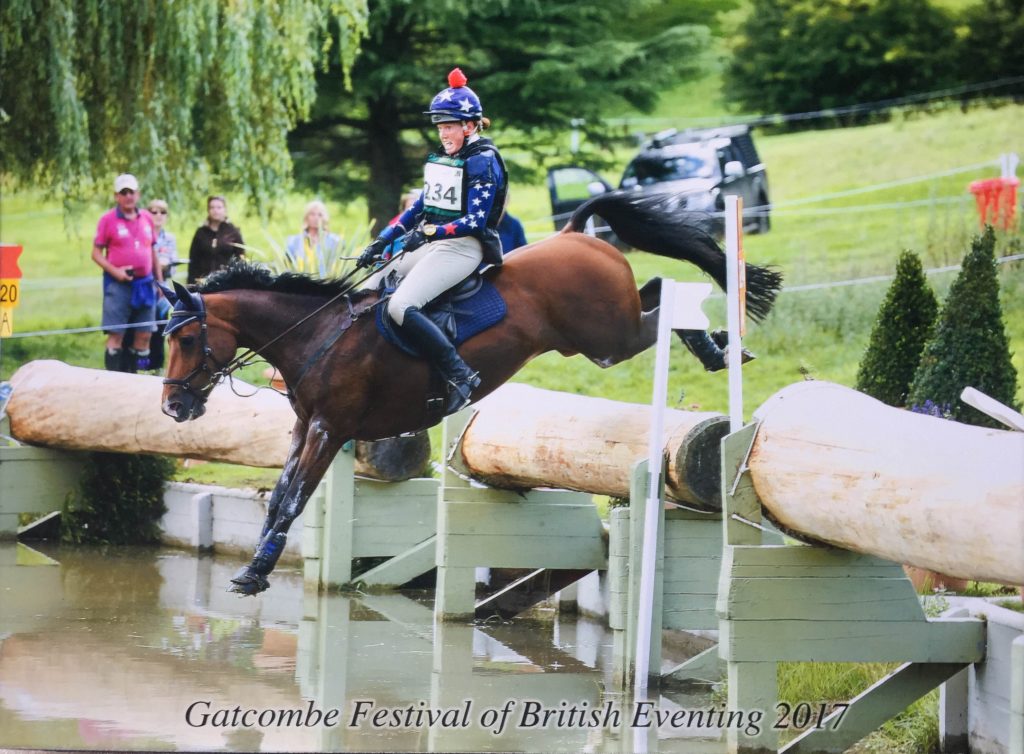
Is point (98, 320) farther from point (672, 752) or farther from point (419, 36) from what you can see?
point (672, 752)

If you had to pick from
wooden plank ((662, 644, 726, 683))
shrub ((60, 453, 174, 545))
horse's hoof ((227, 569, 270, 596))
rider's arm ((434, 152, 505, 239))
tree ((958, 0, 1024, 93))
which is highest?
tree ((958, 0, 1024, 93))

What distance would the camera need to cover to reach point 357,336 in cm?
698

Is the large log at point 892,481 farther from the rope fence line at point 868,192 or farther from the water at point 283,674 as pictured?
the rope fence line at point 868,192

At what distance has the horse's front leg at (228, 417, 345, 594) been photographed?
6.55 metres

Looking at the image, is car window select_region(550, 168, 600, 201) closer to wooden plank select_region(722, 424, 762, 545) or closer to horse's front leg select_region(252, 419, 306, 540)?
horse's front leg select_region(252, 419, 306, 540)

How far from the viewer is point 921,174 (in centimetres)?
2278

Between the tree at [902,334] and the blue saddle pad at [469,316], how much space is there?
2883 mm

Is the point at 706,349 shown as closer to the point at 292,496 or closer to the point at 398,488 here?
the point at 292,496

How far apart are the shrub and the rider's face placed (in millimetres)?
4987

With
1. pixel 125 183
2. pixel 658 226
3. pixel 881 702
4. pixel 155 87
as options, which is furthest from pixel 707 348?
pixel 155 87

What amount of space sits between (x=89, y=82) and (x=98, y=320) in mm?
5693

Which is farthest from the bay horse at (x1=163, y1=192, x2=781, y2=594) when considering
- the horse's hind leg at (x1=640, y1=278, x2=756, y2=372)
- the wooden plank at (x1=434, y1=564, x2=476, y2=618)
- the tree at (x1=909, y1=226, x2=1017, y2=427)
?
the wooden plank at (x1=434, y1=564, x2=476, y2=618)

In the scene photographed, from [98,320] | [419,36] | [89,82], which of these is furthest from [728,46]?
[89,82]

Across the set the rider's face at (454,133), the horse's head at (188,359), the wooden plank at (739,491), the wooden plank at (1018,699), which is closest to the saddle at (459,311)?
the rider's face at (454,133)
